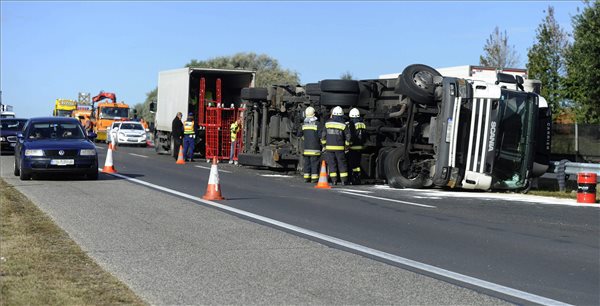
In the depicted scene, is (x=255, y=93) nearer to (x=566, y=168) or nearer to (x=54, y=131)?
Result: (x=54, y=131)

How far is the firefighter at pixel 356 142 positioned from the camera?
68.7 ft

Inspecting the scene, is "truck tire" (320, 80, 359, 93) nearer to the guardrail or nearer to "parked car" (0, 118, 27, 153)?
the guardrail

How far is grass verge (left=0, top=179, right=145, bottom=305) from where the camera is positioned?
288 inches

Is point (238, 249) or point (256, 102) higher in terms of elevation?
point (256, 102)

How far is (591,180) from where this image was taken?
56.1 ft

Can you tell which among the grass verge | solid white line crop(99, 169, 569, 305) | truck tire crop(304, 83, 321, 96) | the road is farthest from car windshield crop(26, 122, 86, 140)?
the grass verge

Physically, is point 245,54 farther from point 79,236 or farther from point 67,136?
point 79,236

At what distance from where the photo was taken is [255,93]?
2727cm

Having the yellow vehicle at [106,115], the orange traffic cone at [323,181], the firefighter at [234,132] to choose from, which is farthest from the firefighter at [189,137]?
the yellow vehicle at [106,115]

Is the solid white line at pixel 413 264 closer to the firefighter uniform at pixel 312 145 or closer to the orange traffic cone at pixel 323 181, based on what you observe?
the orange traffic cone at pixel 323 181

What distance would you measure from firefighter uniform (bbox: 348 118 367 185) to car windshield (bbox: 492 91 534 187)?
3529 millimetres

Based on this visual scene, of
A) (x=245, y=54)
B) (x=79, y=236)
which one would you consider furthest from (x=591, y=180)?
(x=245, y=54)

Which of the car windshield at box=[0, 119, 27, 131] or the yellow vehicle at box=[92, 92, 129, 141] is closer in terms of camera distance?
the car windshield at box=[0, 119, 27, 131]

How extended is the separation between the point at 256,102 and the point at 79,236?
16.7 meters
